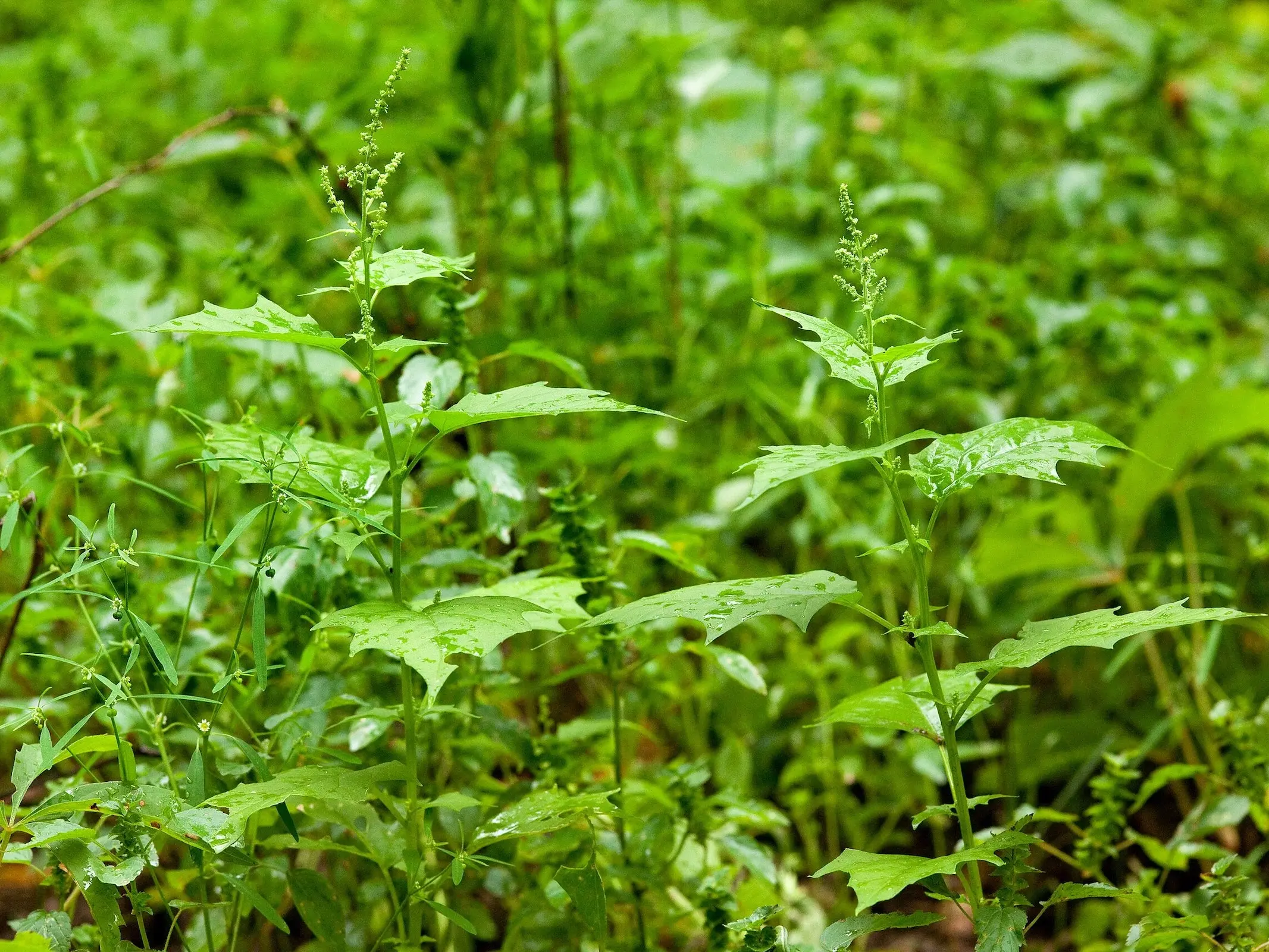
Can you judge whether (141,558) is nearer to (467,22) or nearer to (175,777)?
(175,777)

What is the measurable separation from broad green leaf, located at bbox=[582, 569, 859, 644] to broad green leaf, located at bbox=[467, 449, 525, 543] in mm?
295

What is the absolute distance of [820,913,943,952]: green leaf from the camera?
0.99 meters

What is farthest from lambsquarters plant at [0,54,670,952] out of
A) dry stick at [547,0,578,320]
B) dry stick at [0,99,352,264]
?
dry stick at [547,0,578,320]

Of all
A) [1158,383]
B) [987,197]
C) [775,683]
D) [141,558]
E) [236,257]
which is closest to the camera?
[236,257]

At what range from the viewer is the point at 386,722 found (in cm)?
125

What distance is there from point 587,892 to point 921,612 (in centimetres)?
41

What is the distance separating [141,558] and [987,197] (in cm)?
235

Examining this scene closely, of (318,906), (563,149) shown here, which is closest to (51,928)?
(318,906)

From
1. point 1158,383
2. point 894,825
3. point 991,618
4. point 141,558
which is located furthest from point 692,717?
point 1158,383

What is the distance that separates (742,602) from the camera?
3.26ft

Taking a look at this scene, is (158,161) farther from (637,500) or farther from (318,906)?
(318,906)

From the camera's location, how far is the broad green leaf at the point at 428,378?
4.32ft

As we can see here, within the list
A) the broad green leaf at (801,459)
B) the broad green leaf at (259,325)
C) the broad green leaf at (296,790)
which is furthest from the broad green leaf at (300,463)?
the broad green leaf at (801,459)

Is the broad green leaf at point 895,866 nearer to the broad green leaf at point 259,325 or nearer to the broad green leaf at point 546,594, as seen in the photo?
the broad green leaf at point 546,594
